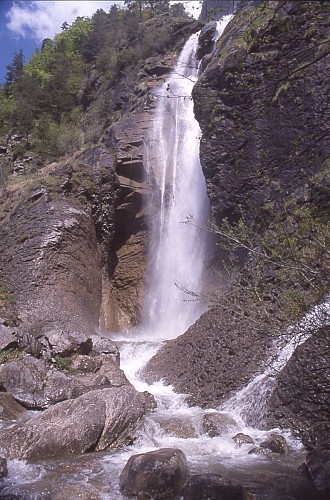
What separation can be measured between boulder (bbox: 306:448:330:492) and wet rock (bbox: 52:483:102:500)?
10.0 feet

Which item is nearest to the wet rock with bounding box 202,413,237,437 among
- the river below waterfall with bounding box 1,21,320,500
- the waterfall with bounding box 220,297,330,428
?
the river below waterfall with bounding box 1,21,320,500

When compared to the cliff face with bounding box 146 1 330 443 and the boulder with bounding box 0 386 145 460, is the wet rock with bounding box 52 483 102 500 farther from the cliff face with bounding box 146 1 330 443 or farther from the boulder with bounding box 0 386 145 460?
the cliff face with bounding box 146 1 330 443

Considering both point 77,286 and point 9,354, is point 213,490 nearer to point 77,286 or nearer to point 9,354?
point 9,354

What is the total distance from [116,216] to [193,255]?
14.5 feet

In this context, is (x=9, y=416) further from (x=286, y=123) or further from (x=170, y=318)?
(x=286, y=123)

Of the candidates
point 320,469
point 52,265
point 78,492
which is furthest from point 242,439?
point 52,265

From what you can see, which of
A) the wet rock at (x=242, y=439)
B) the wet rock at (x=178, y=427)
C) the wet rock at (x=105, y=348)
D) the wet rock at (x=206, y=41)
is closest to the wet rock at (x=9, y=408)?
the wet rock at (x=178, y=427)

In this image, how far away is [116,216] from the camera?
78.4 feet

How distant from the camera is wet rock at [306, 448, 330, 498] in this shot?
6.93m

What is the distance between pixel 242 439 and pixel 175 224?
14.9 metres

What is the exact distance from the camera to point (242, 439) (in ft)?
30.9

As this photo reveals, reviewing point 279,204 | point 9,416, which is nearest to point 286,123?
point 279,204

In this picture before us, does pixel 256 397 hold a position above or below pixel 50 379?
above

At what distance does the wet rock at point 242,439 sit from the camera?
934cm
